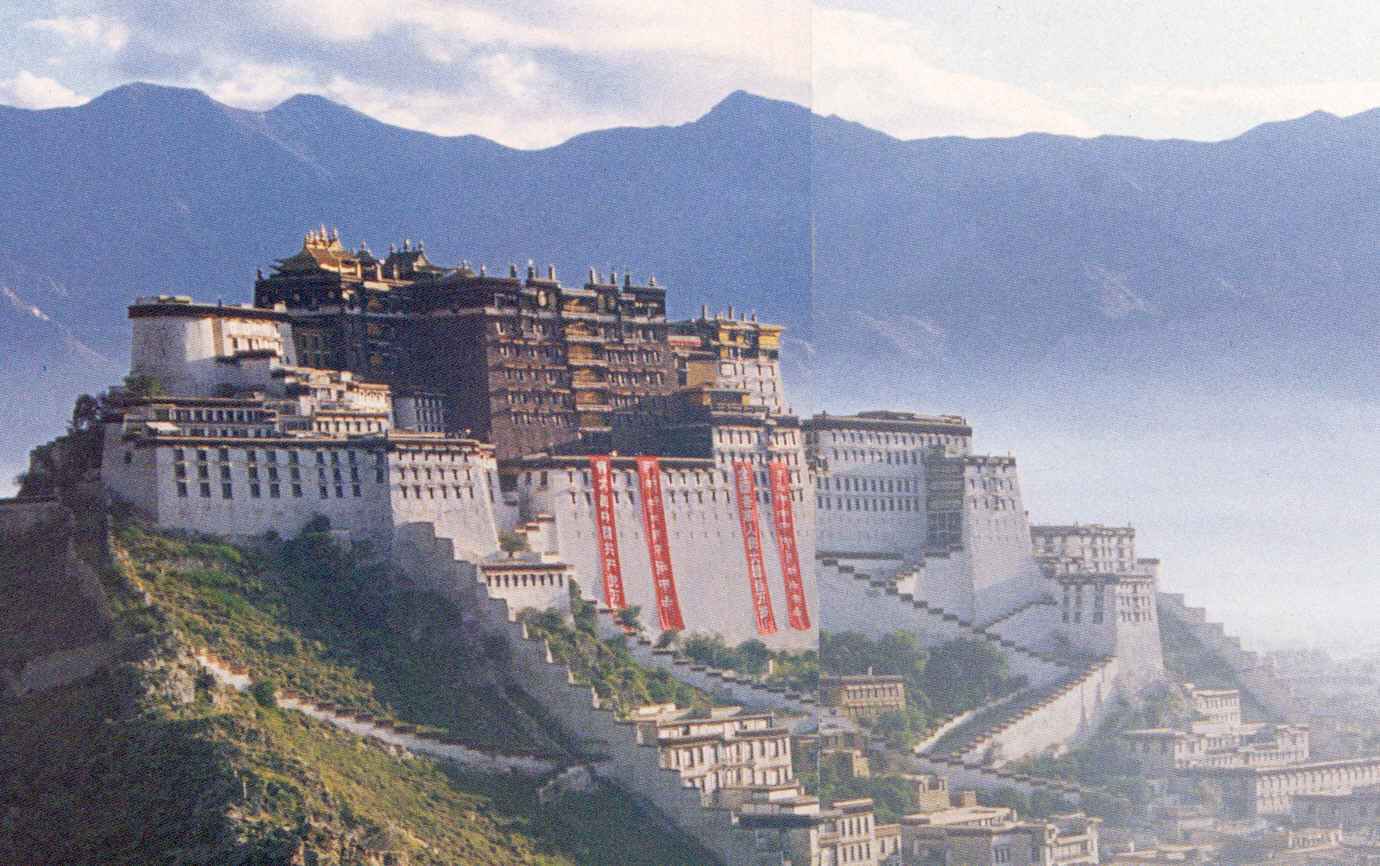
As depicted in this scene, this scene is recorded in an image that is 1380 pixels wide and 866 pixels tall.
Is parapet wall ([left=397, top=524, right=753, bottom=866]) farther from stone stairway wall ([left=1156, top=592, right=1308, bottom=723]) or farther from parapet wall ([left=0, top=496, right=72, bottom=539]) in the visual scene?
stone stairway wall ([left=1156, top=592, right=1308, bottom=723])

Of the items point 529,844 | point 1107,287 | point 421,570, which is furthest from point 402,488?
Answer: point 1107,287

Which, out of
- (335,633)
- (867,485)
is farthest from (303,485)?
(867,485)

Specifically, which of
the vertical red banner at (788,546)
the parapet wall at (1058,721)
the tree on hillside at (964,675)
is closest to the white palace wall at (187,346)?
the vertical red banner at (788,546)

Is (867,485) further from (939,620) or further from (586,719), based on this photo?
(586,719)

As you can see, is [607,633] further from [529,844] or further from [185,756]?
[185,756]

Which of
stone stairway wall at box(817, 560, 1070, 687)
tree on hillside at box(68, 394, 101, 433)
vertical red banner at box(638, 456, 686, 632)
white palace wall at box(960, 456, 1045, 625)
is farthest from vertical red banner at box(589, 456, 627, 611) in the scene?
tree on hillside at box(68, 394, 101, 433)

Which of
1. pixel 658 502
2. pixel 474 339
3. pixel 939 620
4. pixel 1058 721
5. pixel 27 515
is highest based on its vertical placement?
pixel 474 339
